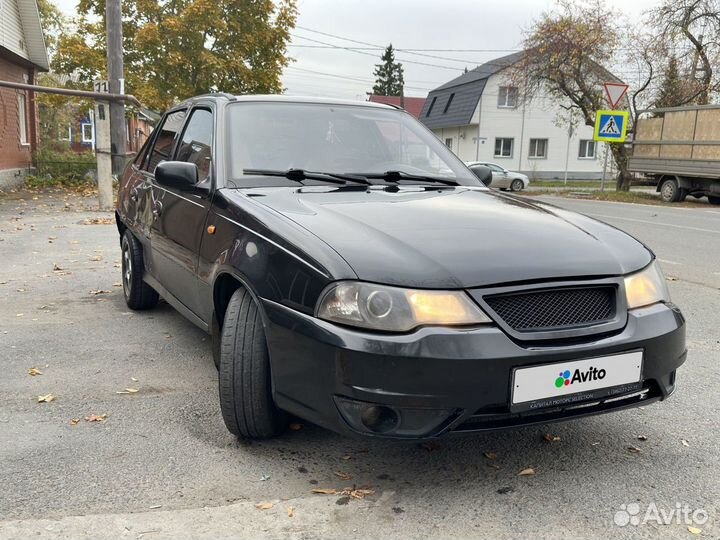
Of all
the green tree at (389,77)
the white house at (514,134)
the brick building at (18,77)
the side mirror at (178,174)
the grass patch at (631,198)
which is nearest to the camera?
the side mirror at (178,174)

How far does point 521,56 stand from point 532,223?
25.5m

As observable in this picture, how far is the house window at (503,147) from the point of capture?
4059 cm

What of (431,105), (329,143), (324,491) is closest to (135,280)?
(329,143)

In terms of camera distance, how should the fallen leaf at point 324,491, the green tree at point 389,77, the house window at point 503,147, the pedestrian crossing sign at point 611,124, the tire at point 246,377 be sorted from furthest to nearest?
the green tree at point 389,77 → the house window at point 503,147 → the pedestrian crossing sign at point 611,124 → the tire at point 246,377 → the fallen leaf at point 324,491

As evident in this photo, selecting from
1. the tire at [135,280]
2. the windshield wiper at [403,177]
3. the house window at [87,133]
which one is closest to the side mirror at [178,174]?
the windshield wiper at [403,177]

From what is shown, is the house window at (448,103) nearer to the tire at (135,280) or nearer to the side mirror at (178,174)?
the tire at (135,280)

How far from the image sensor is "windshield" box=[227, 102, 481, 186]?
3561mm

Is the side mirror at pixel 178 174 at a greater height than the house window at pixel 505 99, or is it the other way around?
the house window at pixel 505 99

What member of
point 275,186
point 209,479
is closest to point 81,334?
point 275,186

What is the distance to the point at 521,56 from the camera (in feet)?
86.4

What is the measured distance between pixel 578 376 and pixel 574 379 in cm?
2

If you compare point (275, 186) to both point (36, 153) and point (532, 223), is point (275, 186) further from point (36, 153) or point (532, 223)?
point (36, 153)

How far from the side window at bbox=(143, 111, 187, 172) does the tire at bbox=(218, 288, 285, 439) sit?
209 cm

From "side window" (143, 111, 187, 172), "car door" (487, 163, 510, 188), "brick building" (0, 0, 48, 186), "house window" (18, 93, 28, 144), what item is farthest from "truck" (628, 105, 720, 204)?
"house window" (18, 93, 28, 144)
